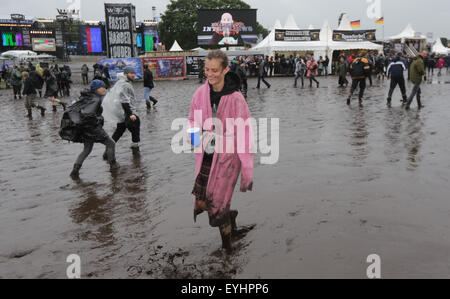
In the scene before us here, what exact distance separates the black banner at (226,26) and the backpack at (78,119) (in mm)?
31097

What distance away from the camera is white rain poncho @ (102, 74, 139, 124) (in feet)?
24.2

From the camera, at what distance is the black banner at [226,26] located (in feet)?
119

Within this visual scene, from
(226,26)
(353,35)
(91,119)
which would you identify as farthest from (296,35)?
(91,119)

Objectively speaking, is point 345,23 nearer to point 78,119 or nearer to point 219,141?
point 78,119

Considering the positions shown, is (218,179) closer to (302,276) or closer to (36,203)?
(302,276)

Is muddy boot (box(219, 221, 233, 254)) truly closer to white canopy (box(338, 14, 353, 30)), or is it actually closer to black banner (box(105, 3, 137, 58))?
black banner (box(105, 3, 137, 58))

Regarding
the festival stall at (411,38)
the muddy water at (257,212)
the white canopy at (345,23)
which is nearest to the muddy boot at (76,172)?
the muddy water at (257,212)

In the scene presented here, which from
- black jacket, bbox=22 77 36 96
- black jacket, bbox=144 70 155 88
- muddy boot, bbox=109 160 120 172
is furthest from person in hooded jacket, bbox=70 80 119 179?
black jacket, bbox=22 77 36 96

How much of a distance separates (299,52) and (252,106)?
21.8 meters

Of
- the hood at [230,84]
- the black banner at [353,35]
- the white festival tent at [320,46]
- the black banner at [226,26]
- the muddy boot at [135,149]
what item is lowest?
the muddy boot at [135,149]

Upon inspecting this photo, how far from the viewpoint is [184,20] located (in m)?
57.0

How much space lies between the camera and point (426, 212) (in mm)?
4398

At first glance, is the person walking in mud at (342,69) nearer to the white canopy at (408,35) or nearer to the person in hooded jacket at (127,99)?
the person in hooded jacket at (127,99)
